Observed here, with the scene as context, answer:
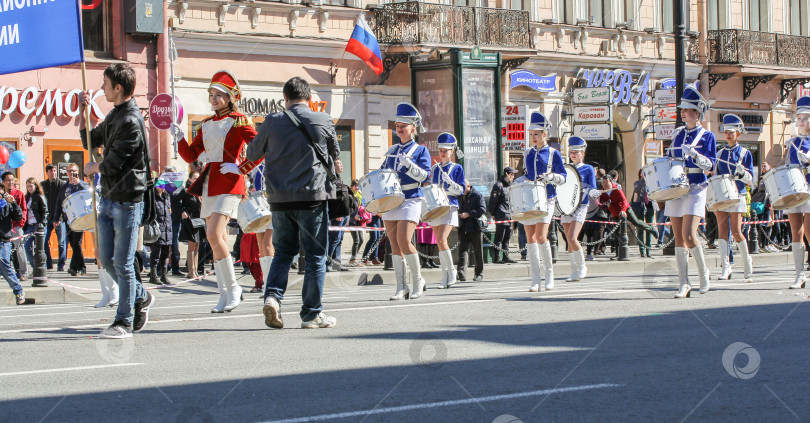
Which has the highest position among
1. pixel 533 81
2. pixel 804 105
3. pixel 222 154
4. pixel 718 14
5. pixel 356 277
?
pixel 718 14

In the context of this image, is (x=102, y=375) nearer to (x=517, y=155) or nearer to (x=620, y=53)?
(x=517, y=155)

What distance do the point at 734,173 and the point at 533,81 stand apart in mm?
19465

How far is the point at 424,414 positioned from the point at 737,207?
34.2 feet

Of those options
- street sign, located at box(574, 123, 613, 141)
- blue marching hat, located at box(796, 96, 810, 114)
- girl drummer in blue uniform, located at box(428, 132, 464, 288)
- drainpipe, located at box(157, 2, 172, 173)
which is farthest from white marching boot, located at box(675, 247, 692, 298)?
street sign, located at box(574, 123, 613, 141)

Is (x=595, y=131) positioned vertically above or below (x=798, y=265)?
above

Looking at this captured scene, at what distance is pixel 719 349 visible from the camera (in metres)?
8.33

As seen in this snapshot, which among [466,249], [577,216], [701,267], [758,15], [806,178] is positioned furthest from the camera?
[758,15]

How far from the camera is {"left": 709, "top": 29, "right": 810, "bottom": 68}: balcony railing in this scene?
3859 cm

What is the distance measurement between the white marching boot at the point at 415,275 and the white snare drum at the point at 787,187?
4.34 metres

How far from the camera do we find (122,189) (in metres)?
8.96

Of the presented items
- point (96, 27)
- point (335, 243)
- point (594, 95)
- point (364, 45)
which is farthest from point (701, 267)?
point (594, 95)

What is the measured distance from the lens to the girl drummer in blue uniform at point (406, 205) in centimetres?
1288

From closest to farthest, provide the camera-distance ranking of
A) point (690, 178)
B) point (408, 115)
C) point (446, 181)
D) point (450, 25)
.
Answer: point (690, 178) < point (408, 115) < point (446, 181) < point (450, 25)

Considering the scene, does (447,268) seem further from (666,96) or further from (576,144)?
(666,96)
